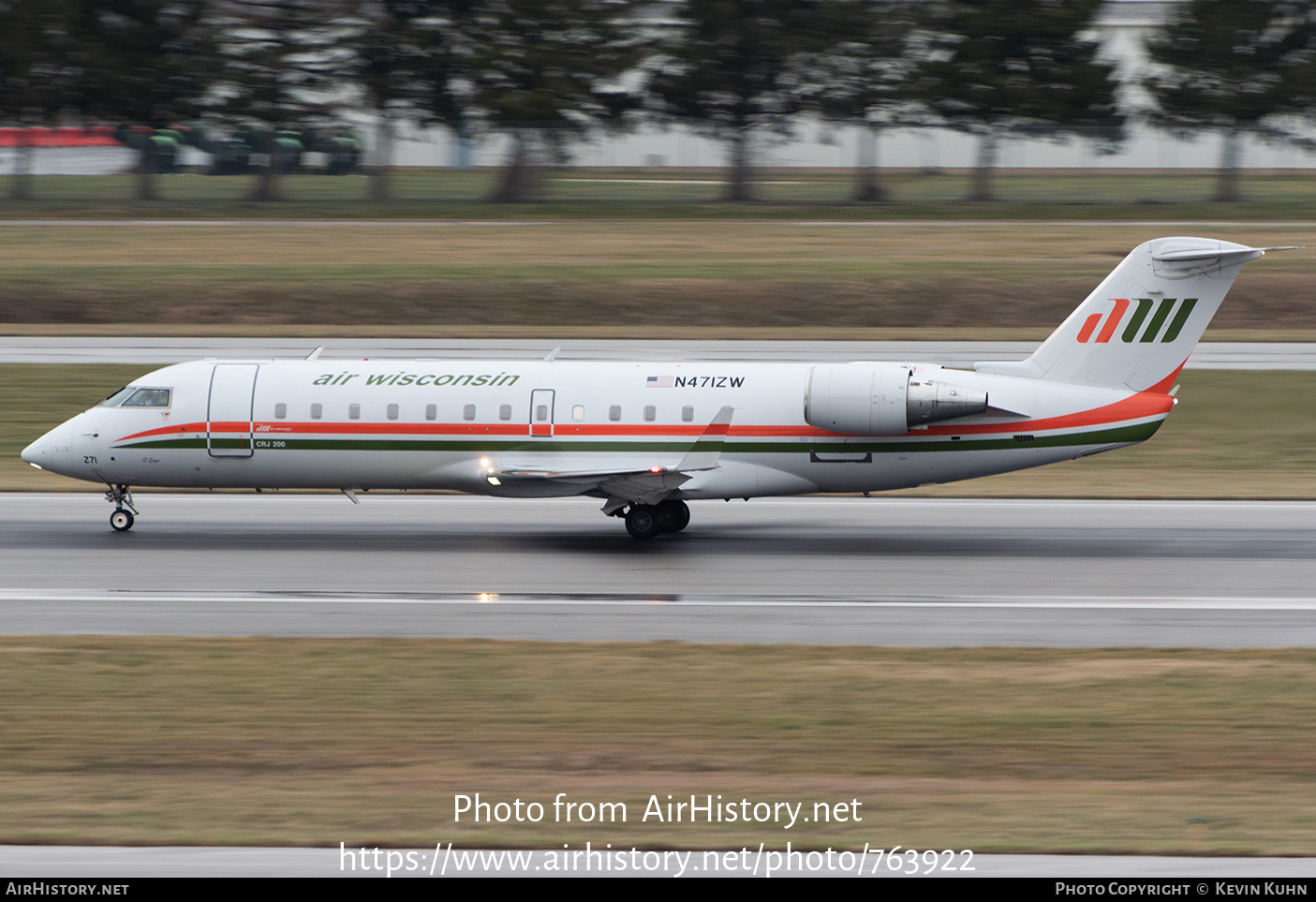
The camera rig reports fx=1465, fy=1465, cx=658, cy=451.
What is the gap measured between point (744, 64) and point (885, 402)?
165 ft

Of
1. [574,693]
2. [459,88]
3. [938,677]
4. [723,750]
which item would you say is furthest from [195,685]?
[459,88]

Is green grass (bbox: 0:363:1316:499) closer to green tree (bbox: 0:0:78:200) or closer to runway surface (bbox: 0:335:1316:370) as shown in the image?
runway surface (bbox: 0:335:1316:370)

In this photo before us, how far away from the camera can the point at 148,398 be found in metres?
26.1

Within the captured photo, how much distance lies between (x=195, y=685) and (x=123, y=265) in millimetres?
41470

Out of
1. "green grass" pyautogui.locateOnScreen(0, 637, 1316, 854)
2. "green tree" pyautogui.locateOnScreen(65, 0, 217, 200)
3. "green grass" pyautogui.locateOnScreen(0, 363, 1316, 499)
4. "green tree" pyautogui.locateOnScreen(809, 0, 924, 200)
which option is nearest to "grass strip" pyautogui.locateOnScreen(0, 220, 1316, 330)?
"green grass" pyautogui.locateOnScreen(0, 363, 1316, 499)

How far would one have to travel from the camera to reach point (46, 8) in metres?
70.6

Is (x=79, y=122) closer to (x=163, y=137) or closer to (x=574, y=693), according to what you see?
(x=163, y=137)

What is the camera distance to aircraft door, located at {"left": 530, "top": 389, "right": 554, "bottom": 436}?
25094 millimetres

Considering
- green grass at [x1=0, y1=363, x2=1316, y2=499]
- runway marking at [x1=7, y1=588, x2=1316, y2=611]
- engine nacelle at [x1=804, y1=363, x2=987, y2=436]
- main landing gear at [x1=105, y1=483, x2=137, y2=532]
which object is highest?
engine nacelle at [x1=804, y1=363, x2=987, y2=436]

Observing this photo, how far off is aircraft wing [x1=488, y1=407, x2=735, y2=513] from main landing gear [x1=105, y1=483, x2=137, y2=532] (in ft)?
23.3

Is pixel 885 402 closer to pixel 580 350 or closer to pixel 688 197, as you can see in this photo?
pixel 580 350

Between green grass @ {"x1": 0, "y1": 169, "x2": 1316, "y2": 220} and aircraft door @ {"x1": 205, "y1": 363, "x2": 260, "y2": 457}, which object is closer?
aircraft door @ {"x1": 205, "y1": 363, "x2": 260, "y2": 457}

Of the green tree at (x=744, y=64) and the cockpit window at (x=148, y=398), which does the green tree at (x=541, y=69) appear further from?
the cockpit window at (x=148, y=398)

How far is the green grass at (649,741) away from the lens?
1179 centimetres
